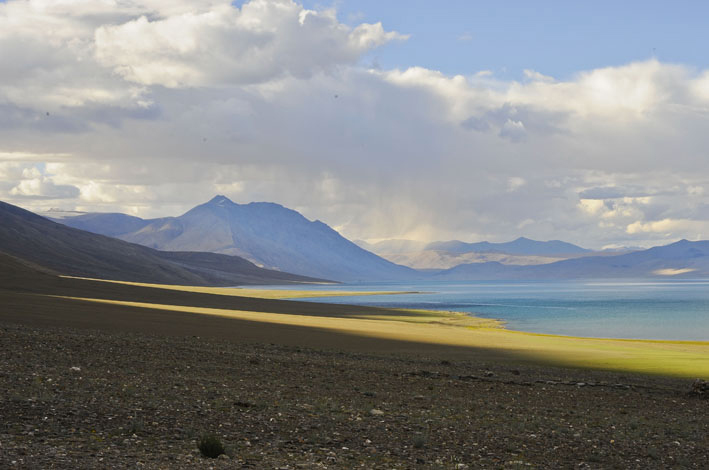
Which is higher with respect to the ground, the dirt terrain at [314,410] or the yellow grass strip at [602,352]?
the dirt terrain at [314,410]

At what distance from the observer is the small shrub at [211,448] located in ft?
39.3

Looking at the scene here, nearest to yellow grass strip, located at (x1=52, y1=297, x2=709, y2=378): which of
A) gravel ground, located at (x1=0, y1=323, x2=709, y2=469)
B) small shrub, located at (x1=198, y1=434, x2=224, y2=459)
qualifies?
gravel ground, located at (x1=0, y1=323, x2=709, y2=469)

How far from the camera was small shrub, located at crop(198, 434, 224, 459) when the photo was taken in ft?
39.3

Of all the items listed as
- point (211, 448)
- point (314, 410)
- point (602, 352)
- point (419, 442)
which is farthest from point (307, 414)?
point (602, 352)

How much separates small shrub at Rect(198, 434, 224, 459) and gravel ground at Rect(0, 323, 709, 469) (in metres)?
0.19

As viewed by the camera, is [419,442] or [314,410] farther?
[314,410]

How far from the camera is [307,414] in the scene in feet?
54.8

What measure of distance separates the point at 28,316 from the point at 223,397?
2721cm

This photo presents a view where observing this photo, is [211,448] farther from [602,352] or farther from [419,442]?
[602,352]

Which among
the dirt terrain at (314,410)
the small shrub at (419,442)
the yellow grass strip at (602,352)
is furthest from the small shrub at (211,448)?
the yellow grass strip at (602,352)

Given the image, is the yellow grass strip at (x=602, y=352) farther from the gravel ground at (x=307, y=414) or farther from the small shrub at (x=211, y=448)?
the small shrub at (x=211, y=448)

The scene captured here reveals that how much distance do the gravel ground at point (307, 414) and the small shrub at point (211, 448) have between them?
0.19 m

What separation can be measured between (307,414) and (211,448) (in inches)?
194

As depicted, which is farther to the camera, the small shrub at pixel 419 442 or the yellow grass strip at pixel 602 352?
the yellow grass strip at pixel 602 352
